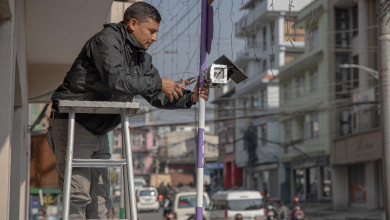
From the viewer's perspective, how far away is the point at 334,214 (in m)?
32.2

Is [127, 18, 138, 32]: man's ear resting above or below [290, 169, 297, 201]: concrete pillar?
above

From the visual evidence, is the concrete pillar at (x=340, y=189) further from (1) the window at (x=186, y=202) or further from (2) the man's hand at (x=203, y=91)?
(2) the man's hand at (x=203, y=91)

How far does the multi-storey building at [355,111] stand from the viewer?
107ft

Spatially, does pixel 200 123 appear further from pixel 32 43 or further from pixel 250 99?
pixel 250 99

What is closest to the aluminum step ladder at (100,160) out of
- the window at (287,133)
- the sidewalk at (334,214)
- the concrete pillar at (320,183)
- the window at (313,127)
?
the sidewalk at (334,214)

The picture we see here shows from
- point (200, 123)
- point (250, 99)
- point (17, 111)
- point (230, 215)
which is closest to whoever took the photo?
point (200, 123)

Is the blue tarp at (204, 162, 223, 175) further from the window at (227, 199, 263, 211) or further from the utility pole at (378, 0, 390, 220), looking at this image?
the utility pole at (378, 0, 390, 220)

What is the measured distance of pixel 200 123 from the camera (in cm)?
385

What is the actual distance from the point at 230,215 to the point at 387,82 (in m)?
11.7

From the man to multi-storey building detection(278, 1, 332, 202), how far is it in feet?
107

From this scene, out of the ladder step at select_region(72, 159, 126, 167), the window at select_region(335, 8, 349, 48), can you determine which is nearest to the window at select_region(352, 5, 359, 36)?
the window at select_region(335, 8, 349, 48)

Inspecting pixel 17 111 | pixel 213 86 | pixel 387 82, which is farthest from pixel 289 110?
pixel 213 86

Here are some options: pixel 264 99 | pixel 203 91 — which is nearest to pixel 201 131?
pixel 203 91

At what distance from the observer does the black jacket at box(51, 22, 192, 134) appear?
139 inches
